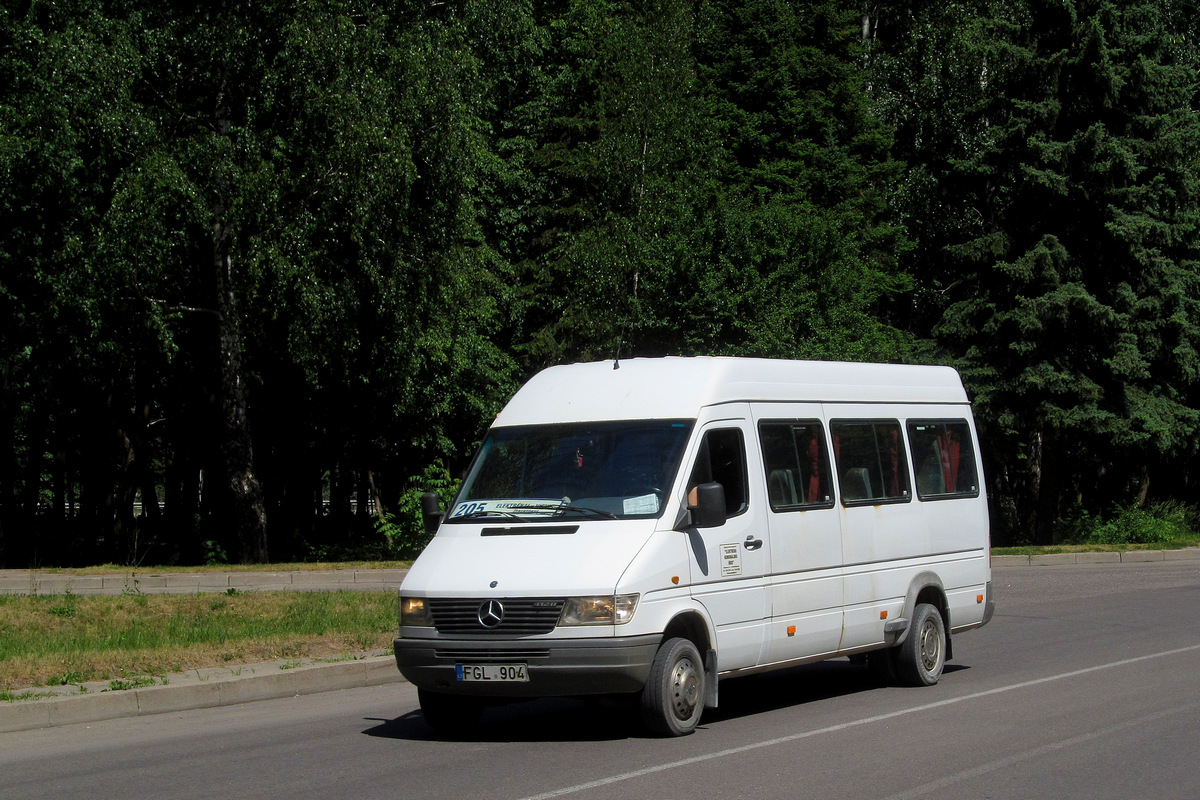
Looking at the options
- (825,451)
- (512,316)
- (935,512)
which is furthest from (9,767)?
(512,316)

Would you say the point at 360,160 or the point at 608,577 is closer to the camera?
the point at 608,577

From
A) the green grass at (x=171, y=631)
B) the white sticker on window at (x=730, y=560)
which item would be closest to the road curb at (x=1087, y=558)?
the green grass at (x=171, y=631)

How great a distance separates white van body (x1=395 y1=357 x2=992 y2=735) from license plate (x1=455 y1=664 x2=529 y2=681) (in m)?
0.01

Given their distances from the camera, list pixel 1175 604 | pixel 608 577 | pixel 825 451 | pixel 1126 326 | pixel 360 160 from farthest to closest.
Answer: pixel 1126 326, pixel 360 160, pixel 1175 604, pixel 825 451, pixel 608 577

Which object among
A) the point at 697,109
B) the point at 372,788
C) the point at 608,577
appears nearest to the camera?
the point at 372,788

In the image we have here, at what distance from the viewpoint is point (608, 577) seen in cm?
835

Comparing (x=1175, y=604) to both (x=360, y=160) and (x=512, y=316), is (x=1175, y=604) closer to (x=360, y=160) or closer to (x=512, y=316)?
(x=360, y=160)

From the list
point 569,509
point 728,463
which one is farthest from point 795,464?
point 569,509

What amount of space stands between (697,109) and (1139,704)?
109 ft

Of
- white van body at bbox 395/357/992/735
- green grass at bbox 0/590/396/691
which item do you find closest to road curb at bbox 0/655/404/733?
green grass at bbox 0/590/396/691

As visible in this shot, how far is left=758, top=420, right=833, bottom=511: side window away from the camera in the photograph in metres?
9.88

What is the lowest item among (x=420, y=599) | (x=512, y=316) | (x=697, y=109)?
(x=420, y=599)

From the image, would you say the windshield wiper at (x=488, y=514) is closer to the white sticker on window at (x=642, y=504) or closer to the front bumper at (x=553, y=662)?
the white sticker on window at (x=642, y=504)

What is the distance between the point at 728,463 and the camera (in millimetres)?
9531
